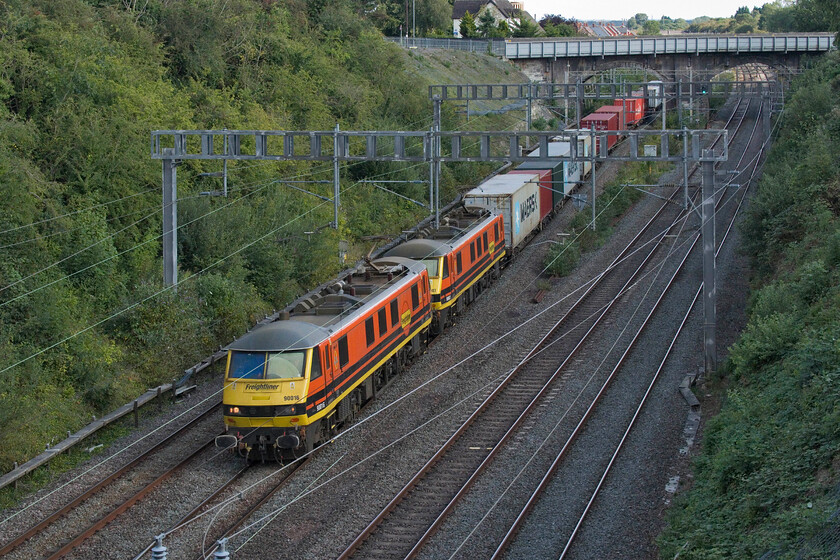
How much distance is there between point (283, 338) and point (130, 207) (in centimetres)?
1195

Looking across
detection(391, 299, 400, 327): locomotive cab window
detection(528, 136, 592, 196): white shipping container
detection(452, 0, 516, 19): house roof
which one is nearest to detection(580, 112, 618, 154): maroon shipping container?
detection(528, 136, 592, 196): white shipping container

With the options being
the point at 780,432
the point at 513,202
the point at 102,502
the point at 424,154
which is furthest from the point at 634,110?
the point at 102,502

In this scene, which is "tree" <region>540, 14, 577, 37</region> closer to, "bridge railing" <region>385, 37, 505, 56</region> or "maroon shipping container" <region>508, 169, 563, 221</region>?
"bridge railing" <region>385, 37, 505, 56</region>

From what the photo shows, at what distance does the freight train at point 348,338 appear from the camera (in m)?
17.0

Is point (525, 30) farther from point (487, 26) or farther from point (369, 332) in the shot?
point (369, 332)

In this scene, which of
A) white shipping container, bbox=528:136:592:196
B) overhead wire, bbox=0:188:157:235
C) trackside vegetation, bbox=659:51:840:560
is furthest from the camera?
white shipping container, bbox=528:136:592:196

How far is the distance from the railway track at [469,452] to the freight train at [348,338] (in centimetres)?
232

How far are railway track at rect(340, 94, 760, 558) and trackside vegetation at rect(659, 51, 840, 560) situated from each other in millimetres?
3656

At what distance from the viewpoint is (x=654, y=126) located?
68.1 meters

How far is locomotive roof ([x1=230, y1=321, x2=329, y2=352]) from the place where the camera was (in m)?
17.0

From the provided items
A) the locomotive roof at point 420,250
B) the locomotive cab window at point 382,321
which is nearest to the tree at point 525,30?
the locomotive roof at point 420,250

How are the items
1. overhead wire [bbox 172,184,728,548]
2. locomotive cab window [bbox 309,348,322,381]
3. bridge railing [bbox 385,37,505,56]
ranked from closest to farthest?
locomotive cab window [bbox 309,348,322,381] < overhead wire [bbox 172,184,728,548] < bridge railing [bbox 385,37,505,56]

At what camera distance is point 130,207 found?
27.1 m

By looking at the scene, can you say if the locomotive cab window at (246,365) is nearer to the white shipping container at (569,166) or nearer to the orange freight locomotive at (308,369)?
the orange freight locomotive at (308,369)
